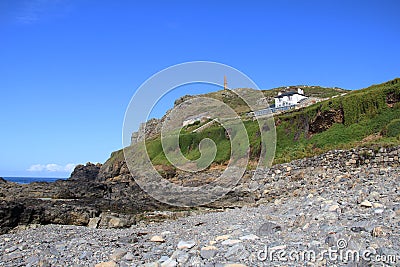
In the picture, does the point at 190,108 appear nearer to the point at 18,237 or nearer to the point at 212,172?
the point at 212,172

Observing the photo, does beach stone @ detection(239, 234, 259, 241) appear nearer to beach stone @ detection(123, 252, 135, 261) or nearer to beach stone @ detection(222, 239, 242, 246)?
beach stone @ detection(222, 239, 242, 246)

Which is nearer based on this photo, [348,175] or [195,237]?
[195,237]

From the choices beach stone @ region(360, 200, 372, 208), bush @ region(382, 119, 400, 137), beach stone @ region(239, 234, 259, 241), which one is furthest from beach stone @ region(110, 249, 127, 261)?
bush @ region(382, 119, 400, 137)

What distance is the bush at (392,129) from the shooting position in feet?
84.9

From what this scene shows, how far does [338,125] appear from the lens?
1378 inches

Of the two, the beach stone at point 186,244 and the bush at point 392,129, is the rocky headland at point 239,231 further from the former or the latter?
the bush at point 392,129

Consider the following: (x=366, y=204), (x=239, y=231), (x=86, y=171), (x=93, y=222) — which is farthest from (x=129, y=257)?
(x=86, y=171)

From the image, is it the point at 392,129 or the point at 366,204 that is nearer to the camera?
the point at 366,204

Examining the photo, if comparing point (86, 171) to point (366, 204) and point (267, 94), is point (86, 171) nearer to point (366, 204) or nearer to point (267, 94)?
point (267, 94)

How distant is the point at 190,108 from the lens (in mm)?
84438

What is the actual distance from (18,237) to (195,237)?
7.59 m

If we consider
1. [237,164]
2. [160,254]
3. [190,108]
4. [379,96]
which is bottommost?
[160,254]

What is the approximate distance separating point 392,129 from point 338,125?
28.2 feet

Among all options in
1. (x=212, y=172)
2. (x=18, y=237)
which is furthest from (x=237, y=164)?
(x=18, y=237)
